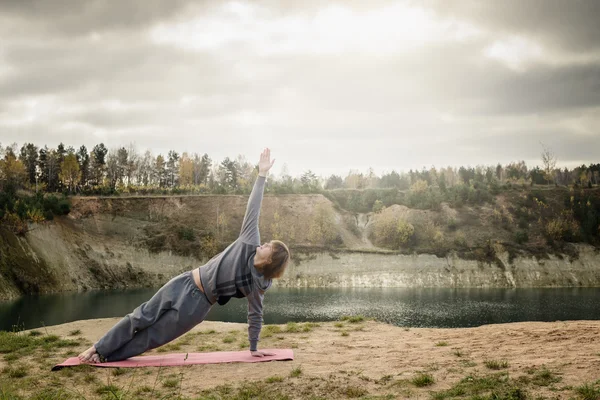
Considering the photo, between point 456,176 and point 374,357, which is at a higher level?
point 456,176

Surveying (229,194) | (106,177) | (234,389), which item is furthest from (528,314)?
(106,177)

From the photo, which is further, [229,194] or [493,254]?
[229,194]

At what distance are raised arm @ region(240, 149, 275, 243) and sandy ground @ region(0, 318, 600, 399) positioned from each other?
7.55 ft

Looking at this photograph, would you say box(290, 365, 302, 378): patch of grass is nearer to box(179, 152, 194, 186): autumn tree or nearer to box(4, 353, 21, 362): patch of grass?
box(4, 353, 21, 362): patch of grass

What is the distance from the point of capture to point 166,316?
7438mm

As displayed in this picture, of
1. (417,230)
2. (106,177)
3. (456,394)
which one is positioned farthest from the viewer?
(106,177)

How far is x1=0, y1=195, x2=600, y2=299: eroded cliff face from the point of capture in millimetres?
51094

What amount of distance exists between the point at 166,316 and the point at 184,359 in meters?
1.09

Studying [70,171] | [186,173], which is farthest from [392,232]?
[70,171]

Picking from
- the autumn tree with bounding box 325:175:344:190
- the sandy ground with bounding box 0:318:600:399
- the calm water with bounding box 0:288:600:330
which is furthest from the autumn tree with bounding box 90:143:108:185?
the sandy ground with bounding box 0:318:600:399

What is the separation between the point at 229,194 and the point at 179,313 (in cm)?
7156

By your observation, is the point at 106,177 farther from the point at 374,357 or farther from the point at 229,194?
the point at 374,357

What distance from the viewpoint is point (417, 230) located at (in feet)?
228

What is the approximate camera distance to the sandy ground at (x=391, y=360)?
6.52m
